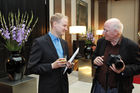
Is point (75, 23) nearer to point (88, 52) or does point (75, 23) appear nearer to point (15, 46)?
point (88, 52)

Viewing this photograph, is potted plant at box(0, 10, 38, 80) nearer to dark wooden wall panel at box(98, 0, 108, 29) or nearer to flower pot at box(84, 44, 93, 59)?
flower pot at box(84, 44, 93, 59)

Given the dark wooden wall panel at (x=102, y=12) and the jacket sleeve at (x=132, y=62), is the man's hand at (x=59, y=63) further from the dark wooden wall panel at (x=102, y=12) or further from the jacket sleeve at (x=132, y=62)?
the dark wooden wall panel at (x=102, y=12)

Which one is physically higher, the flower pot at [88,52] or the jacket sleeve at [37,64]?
the jacket sleeve at [37,64]

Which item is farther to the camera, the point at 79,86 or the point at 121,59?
the point at 79,86

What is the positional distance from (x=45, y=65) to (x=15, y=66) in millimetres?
847

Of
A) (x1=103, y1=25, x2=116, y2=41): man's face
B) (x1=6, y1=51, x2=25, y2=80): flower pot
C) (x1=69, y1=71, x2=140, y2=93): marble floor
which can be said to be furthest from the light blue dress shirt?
(x1=69, y1=71, x2=140, y2=93): marble floor

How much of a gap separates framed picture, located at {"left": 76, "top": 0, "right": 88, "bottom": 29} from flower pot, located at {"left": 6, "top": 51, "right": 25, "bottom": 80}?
205 inches

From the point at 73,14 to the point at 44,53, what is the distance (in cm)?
552

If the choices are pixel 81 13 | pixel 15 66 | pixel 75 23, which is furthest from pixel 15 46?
pixel 81 13

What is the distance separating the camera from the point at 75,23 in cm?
700

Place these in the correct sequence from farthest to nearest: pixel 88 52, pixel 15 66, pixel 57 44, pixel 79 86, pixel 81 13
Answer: pixel 81 13
pixel 88 52
pixel 79 86
pixel 15 66
pixel 57 44

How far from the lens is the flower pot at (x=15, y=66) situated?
7.01ft

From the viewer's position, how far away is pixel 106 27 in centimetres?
159

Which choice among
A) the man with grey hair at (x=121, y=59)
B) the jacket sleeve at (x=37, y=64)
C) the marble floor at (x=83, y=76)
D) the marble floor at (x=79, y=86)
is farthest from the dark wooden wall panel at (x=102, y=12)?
the jacket sleeve at (x=37, y=64)
